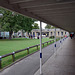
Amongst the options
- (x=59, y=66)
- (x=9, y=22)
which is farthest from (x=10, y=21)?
(x=59, y=66)

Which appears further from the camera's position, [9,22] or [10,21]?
[9,22]

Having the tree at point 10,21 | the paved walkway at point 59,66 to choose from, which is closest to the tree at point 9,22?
the tree at point 10,21

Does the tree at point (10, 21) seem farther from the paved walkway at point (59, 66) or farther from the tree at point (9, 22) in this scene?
the paved walkway at point (59, 66)

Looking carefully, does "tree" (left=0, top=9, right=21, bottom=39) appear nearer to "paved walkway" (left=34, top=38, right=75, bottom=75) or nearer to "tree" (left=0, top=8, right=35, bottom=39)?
"tree" (left=0, top=8, right=35, bottom=39)

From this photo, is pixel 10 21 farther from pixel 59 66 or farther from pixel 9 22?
pixel 59 66

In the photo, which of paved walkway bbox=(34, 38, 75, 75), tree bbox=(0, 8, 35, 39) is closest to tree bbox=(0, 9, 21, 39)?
tree bbox=(0, 8, 35, 39)

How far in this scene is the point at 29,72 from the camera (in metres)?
5.90

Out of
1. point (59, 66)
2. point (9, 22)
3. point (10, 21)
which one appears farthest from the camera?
point (9, 22)

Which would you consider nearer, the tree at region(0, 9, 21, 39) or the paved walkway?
the paved walkway

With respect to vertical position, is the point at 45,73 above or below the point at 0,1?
below

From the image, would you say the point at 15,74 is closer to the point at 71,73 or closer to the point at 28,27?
the point at 71,73

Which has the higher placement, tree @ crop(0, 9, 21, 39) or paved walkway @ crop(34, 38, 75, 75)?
tree @ crop(0, 9, 21, 39)

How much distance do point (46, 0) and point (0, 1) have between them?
4.35 ft

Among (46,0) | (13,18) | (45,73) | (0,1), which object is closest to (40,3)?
(46,0)
